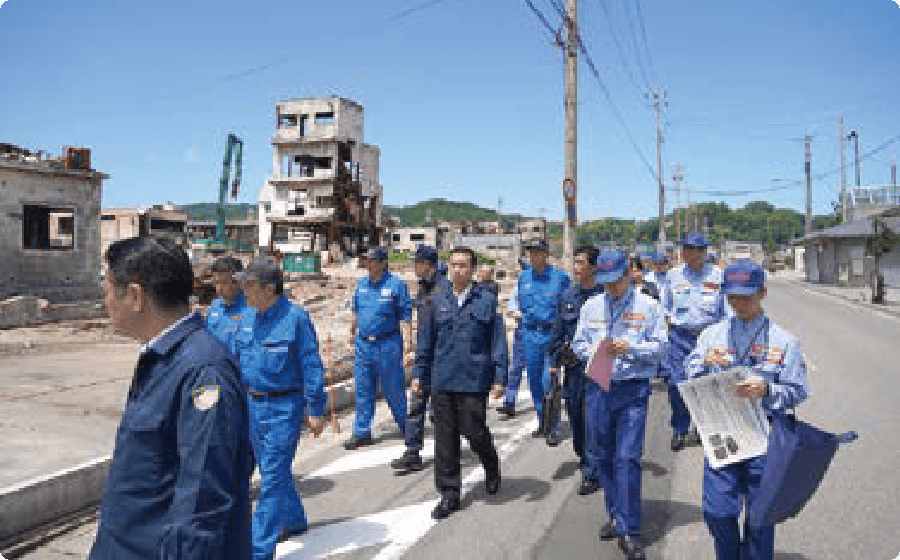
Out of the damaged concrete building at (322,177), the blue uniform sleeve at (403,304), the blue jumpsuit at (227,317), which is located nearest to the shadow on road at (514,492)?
the blue uniform sleeve at (403,304)

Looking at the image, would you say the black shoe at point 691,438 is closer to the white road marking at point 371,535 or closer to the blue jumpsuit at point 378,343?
the white road marking at point 371,535

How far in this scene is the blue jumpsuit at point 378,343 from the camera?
22.6 ft

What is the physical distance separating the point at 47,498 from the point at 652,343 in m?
4.40

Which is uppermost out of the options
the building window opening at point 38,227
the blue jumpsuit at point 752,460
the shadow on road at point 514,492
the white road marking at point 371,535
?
the building window opening at point 38,227

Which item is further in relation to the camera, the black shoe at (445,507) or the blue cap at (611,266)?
the black shoe at (445,507)

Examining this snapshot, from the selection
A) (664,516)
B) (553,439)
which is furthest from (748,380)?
(553,439)

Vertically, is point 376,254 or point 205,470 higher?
point 376,254

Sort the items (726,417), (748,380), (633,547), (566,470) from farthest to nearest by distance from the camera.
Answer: (566,470), (633,547), (726,417), (748,380)

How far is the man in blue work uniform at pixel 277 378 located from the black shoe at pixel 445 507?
3.39ft

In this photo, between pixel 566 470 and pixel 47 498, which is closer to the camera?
pixel 47 498

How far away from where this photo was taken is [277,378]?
441cm

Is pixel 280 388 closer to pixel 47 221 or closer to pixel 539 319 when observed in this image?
pixel 539 319

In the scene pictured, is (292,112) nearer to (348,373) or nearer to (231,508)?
(348,373)

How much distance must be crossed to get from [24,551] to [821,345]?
14.5 m
